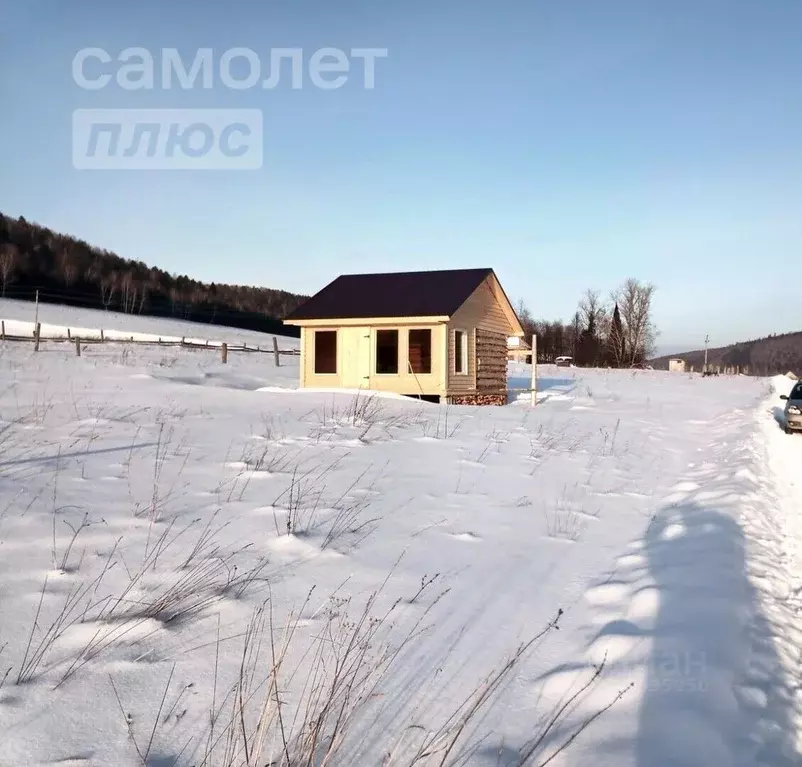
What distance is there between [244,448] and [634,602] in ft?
15.9

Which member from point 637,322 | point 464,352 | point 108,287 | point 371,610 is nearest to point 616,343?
point 637,322

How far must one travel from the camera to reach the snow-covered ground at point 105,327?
172 ft

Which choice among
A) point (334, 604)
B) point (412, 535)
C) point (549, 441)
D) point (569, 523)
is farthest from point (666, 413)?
point (334, 604)

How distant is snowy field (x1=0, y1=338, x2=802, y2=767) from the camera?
8.14 ft

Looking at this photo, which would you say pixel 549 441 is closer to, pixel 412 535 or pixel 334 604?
pixel 412 535

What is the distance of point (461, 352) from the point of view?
62.0 feet

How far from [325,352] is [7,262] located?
258ft

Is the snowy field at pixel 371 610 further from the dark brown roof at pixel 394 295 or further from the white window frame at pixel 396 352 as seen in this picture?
the dark brown roof at pixel 394 295

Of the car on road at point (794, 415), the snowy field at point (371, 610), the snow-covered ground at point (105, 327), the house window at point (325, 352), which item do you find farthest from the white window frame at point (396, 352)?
the snow-covered ground at point (105, 327)

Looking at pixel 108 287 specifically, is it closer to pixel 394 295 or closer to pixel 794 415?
pixel 394 295

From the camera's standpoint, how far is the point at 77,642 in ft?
9.20

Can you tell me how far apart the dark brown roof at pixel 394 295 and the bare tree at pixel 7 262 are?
221 feet

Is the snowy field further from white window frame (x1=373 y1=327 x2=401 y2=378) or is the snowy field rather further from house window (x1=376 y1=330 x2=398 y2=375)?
house window (x1=376 y1=330 x2=398 y2=375)

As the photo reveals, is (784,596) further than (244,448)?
No
